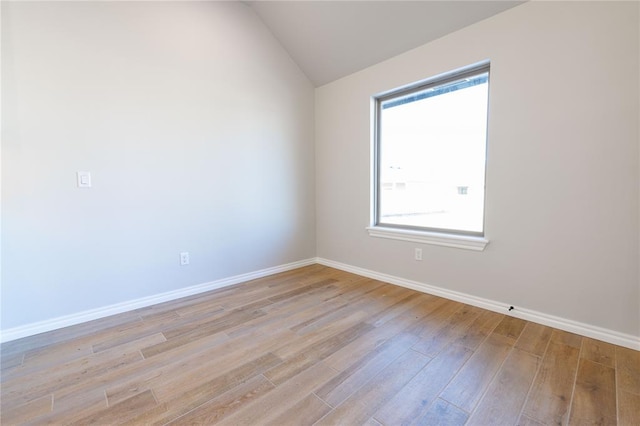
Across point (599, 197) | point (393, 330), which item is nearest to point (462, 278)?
point (393, 330)

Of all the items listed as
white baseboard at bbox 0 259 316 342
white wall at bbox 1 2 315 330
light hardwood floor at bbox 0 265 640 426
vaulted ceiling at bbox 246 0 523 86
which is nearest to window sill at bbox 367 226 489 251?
light hardwood floor at bbox 0 265 640 426

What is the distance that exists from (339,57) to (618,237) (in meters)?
2.87

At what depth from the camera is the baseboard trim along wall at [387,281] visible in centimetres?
184

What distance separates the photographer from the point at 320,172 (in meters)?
3.73

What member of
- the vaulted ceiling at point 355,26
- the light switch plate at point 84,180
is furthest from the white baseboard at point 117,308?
the vaulted ceiling at point 355,26

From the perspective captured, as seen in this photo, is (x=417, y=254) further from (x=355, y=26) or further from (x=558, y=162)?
(x=355, y=26)

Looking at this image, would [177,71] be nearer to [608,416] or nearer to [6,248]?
[6,248]

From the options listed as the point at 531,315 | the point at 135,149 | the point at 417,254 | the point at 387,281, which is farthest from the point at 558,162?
the point at 135,149

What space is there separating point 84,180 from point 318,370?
2211mm

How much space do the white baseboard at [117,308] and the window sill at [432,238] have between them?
4.51 ft

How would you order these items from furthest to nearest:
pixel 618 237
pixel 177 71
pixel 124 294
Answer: pixel 177 71 → pixel 124 294 → pixel 618 237

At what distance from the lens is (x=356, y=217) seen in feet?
11.0

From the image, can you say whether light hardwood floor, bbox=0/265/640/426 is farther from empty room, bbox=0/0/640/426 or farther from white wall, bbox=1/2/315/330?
white wall, bbox=1/2/315/330

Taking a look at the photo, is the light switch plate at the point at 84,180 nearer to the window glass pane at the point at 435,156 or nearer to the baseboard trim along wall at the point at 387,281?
the baseboard trim along wall at the point at 387,281
